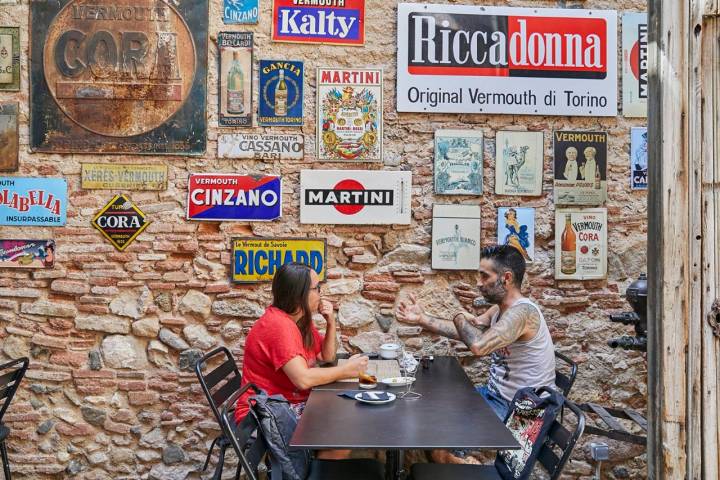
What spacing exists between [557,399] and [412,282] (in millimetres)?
1733

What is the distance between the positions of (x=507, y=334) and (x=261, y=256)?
1760 millimetres

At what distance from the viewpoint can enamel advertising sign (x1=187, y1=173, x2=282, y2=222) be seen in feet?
14.0

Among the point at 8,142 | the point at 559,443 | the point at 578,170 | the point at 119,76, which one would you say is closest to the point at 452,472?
the point at 559,443

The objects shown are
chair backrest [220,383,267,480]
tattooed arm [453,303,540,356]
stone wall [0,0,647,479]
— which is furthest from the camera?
stone wall [0,0,647,479]

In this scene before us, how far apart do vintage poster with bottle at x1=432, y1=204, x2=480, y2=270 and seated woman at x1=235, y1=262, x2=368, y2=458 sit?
1104mm

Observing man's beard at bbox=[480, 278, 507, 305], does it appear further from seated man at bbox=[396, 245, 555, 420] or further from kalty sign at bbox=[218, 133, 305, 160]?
kalty sign at bbox=[218, 133, 305, 160]

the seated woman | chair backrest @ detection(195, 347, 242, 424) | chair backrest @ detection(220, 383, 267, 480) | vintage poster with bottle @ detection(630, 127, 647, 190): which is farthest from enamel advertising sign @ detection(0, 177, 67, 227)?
vintage poster with bottle @ detection(630, 127, 647, 190)

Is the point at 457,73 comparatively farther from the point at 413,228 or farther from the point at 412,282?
the point at 412,282

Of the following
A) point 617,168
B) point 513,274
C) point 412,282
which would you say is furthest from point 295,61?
point 617,168

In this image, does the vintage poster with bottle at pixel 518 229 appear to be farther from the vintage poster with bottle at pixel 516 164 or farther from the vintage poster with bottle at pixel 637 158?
the vintage poster with bottle at pixel 637 158

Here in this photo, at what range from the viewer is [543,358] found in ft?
11.6

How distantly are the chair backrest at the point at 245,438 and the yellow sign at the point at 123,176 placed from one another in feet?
6.68

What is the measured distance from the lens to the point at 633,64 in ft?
14.5

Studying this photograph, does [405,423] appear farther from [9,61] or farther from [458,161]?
[9,61]
